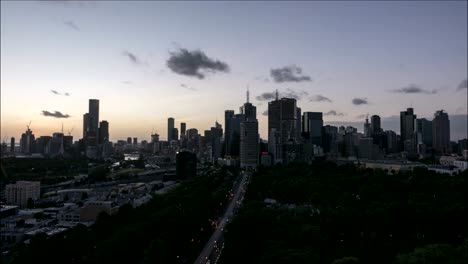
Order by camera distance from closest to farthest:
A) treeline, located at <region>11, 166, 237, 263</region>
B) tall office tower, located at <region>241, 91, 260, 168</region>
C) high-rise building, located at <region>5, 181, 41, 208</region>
→ treeline, located at <region>11, 166, 237, 263</region>
high-rise building, located at <region>5, 181, 41, 208</region>
tall office tower, located at <region>241, 91, 260, 168</region>

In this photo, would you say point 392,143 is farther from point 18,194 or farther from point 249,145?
point 18,194

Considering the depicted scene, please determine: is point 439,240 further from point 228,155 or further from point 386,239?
point 228,155

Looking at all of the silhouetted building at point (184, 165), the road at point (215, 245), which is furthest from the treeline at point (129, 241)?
the silhouetted building at point (184, 165)

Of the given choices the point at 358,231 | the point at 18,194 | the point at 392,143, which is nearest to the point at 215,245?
the point at 358,231

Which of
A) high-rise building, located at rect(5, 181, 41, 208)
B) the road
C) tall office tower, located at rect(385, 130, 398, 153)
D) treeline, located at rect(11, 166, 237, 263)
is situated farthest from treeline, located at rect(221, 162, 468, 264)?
tall office tower, located at rect(385, 130, 398, 153)

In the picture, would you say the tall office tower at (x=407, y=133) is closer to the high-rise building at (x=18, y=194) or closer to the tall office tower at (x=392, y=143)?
the tall office tower at (x=392, y=143)

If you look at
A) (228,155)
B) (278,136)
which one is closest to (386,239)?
(278,136)

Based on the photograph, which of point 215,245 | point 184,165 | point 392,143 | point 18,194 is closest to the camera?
point 215,245

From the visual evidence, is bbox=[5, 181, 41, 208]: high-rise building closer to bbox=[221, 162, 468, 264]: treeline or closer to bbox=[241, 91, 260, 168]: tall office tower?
bbox=[221, 162, 468, 264]: treeline
